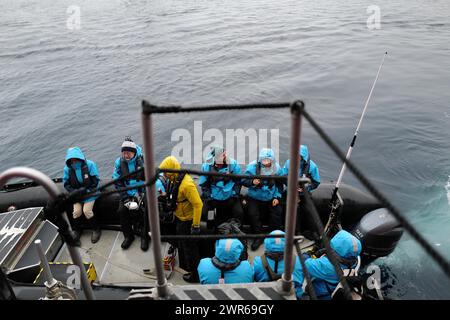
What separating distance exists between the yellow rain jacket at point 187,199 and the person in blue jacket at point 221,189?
53cm

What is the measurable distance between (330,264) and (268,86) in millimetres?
13305

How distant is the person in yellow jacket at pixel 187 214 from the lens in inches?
187

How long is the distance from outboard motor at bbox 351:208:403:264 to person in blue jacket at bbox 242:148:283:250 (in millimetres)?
1289

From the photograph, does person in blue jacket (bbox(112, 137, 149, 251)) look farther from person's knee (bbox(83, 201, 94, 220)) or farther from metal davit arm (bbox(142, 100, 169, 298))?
metal davit arm (bbox(142, 100, 169, 298))

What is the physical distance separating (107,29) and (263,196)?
28.6 meters

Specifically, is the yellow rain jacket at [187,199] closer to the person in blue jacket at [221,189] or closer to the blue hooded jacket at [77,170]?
the person in blue jacket at [221,189]

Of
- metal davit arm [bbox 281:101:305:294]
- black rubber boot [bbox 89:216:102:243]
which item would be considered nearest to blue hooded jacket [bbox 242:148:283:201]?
black rubber boot [bbox 89:216:102:243]

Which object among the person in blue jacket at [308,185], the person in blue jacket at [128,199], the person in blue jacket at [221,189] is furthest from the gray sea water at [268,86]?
the person in blue jacket at [128,199]

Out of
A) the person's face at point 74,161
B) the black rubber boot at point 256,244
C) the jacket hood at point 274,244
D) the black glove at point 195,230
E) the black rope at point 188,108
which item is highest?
the black rope at point 188,108

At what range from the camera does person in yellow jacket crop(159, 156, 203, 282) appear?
15.5 ft

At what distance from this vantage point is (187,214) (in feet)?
16.6

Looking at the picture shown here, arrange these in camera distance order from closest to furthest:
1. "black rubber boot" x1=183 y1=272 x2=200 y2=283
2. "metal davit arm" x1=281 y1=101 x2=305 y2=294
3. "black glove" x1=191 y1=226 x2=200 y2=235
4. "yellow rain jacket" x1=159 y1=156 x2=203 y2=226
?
"metal davit arm" x1=281 y1=101 x2=305 y2=294
"yellow rain jacket" x1=159 y1=156 x2=203 y2=226
"black glove" x1=191 y1=226 x2=200 y2=235
"black rubber boot" x1=183 y1=272 x2=200 y2=283

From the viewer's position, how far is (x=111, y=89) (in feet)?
Answer: 56.8

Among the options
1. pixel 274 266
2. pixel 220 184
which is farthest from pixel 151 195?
pixel 220 184
